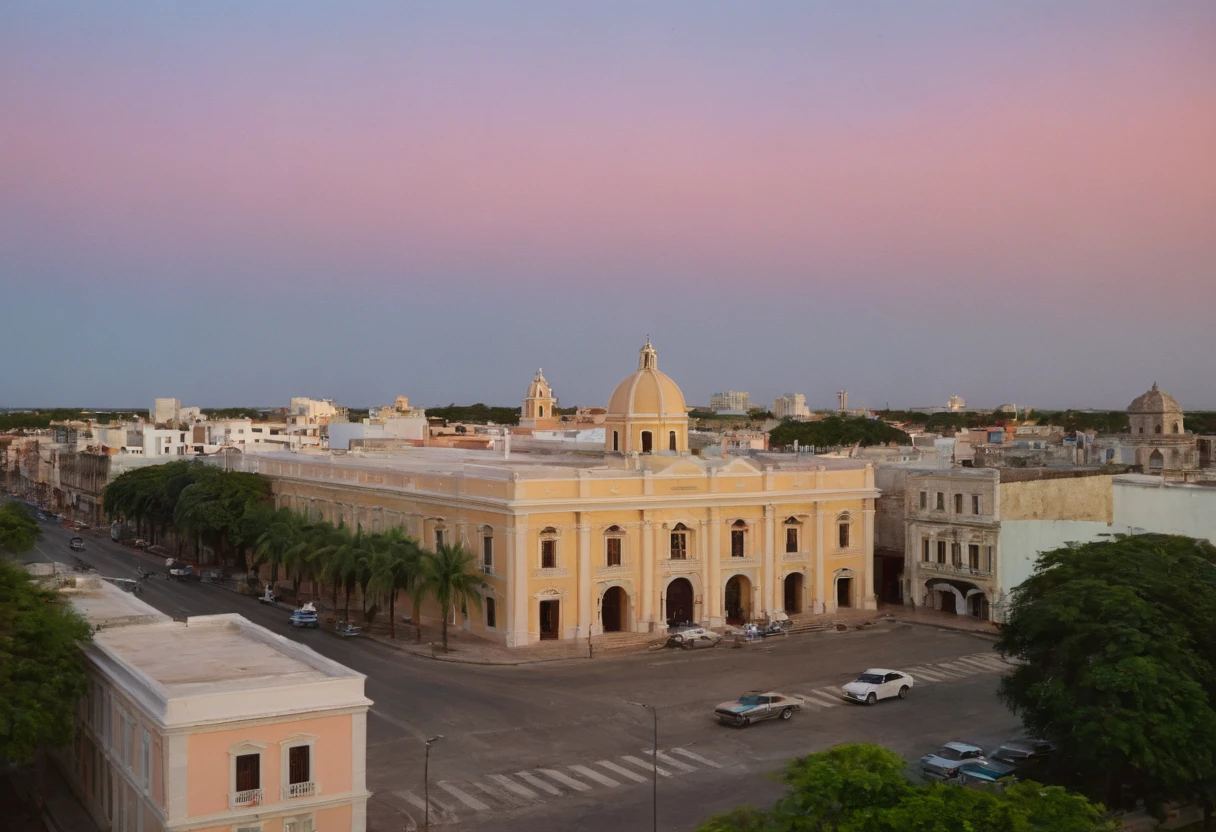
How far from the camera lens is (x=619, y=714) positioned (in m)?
37.2

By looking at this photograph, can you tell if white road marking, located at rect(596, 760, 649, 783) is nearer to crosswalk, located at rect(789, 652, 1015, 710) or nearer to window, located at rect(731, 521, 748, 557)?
crosswalk, located at rect(789, 652, 1015, 710)

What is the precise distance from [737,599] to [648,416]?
33.4ft

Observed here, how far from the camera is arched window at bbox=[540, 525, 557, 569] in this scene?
50281mm

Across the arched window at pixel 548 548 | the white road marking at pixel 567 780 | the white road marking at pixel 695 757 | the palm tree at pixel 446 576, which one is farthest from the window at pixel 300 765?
the arched window at pixel 548 548

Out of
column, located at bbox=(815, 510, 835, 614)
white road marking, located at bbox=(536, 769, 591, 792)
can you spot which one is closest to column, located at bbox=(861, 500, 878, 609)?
column, located at bbox=(815, 510, 835, 614)

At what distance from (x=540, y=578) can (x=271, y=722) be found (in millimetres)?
26123

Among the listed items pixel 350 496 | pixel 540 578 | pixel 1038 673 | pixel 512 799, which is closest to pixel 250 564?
pixel 350 496

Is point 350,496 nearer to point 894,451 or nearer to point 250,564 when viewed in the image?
point 250,564

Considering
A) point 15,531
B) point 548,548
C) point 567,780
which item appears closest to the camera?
point 567,780

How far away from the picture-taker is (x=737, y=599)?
56219 mm

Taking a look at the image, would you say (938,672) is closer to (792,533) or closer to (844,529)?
(792,533)

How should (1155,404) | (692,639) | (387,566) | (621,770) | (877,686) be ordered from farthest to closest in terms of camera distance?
1. (1155,404)
2. (692,639)
3. (387,566)
4. (877,686)
5. (621,770)

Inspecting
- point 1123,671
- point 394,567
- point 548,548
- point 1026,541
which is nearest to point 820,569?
point 1026,541

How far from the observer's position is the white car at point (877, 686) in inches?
1527
